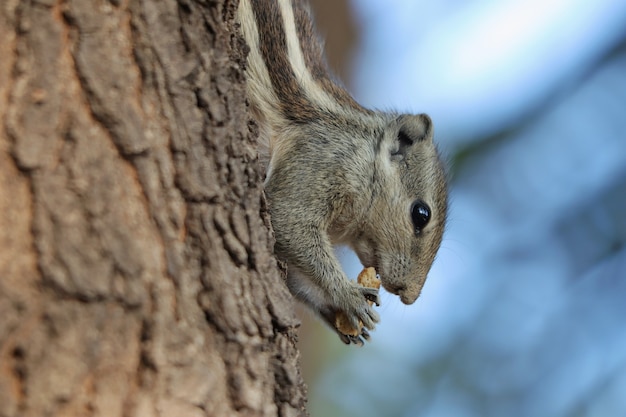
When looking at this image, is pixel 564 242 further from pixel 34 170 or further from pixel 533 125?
pixel 34 170

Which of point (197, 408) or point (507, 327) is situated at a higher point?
point (507, 327)

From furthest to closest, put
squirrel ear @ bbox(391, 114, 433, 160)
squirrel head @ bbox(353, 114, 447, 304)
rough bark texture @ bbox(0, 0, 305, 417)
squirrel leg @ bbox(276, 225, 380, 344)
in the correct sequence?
squirrel ear @ bbox(391, 114, 433, 160)
squirrel head @ bbox(353, 114, 447, 304)
squirrel leg @ bbox(276, 225, 380, 344)
rough bark texture @ bbox(0, 0, 305, 417)

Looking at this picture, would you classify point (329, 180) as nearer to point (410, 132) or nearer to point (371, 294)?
point (371, 294)

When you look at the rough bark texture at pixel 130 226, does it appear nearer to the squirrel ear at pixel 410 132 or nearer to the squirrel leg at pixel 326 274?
the squirrel leg at pixel 326 274

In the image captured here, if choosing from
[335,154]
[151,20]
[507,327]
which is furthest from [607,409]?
[151,20]

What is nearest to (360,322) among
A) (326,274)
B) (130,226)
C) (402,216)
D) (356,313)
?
(356,313)

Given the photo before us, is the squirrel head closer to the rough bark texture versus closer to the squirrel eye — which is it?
the squirrel eye

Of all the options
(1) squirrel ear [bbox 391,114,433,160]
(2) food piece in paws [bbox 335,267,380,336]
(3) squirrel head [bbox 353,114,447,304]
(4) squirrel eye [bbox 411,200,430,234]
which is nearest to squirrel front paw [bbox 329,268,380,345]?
(2) food piece in paws [bbox 335,267,380,336]
